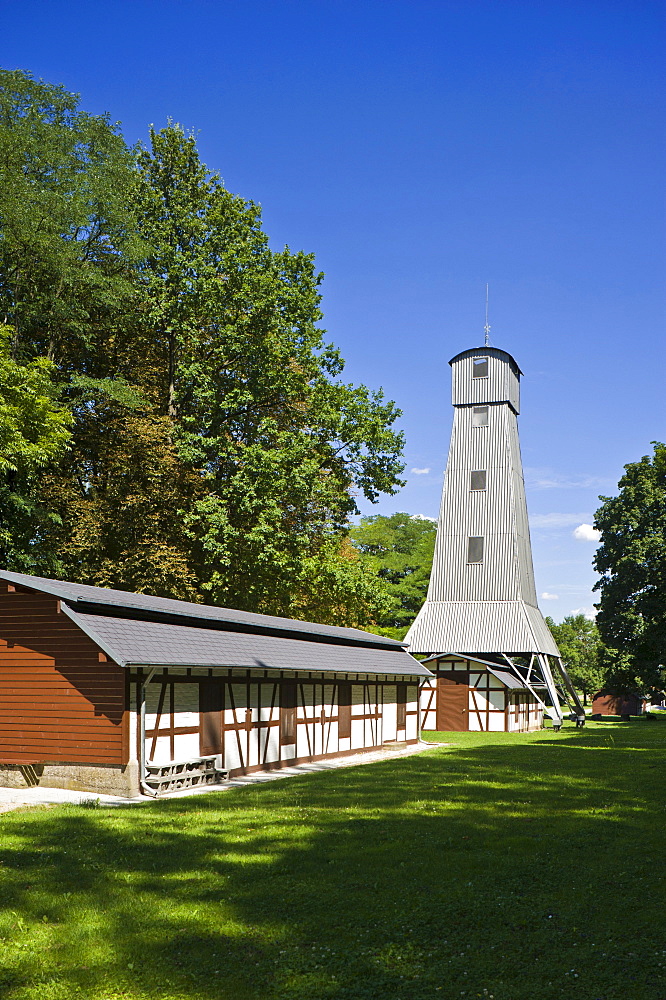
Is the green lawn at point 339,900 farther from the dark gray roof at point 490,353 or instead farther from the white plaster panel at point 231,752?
the dark gray roof at point 490,353

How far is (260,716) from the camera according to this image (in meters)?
23.0

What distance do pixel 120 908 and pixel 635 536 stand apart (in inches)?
2085

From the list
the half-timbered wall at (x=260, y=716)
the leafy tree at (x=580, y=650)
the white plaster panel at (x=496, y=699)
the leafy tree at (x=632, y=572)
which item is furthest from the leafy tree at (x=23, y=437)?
the leafy tree at (x=580, y=650)

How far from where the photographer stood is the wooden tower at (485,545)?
163ft

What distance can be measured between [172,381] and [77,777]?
21.7m

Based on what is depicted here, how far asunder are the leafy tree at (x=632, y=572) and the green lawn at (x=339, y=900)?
4043cm

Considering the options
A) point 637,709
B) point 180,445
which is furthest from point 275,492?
point 637,709

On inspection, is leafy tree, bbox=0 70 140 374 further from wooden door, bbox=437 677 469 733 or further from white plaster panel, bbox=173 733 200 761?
wooden door, bbox=437 677 469 733

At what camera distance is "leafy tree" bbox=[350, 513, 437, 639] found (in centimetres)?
6372

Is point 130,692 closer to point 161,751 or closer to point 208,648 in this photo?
point 161,751

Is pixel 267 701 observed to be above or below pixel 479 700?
above

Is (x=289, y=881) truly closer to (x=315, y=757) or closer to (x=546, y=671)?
(x=315, y=757)

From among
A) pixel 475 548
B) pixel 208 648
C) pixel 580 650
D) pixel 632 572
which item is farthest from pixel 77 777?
pixel 580 650

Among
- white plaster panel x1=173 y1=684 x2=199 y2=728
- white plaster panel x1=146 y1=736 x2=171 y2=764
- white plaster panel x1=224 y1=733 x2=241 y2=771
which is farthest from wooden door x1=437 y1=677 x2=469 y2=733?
white plaster panel x1=146 y1=736 x2=171 y2=764
